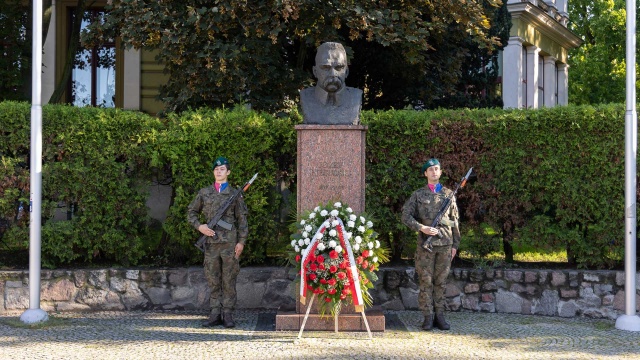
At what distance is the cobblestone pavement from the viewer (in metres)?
7.38

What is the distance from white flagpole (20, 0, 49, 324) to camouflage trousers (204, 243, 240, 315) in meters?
1.86

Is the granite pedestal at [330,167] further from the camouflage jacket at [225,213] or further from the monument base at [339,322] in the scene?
the camouflage jacket at [225,213]

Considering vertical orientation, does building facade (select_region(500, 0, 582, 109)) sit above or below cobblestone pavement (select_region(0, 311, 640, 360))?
above

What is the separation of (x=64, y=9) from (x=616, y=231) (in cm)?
1298

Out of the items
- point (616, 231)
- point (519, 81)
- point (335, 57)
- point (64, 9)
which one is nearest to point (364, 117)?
point (335, 57)

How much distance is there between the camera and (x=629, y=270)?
8664mm

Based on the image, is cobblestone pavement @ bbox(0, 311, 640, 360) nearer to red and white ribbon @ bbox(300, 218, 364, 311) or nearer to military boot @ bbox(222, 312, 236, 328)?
military boot @ bbox(222, 312, 236, 328)

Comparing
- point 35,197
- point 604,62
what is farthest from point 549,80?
point 35,197

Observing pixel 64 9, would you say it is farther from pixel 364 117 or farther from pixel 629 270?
pixel 629 270

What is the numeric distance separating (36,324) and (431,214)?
14.4 feet

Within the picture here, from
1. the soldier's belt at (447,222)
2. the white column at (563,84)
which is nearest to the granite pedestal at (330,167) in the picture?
the soldier's belt at (447,222)

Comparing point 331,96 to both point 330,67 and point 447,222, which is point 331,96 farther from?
point 447,222

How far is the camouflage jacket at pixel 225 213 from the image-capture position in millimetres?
8664

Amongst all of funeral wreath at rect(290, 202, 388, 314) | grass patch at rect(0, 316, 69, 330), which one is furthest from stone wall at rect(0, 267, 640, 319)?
funeral wreath at rect(290, 202, 388, 314)
